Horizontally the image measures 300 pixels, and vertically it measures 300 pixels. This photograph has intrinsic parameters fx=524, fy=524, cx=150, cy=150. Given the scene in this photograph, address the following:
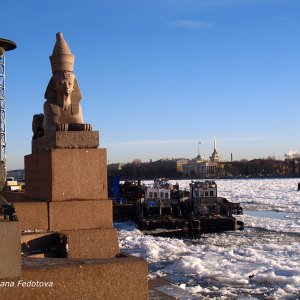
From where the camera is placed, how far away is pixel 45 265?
5027 mm

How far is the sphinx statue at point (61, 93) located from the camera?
9000mm

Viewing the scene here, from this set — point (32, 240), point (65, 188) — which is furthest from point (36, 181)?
point (32, 240)

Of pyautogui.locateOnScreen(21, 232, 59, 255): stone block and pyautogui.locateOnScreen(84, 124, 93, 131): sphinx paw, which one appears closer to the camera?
pyautogui.locateOnScreen(21, 232, 59, 255): stone block

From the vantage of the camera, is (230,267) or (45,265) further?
(230,267)

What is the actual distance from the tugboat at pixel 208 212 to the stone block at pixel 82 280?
58.6 feet

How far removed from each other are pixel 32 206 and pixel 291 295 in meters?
4.63

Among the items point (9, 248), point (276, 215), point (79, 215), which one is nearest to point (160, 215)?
point (276, 215)

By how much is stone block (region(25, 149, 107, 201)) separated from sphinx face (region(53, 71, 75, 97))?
4.43 feet

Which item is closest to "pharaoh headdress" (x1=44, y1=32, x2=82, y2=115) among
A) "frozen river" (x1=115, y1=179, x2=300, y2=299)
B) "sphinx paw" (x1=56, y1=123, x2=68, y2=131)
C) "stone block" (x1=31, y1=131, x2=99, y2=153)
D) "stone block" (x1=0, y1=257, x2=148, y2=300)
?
"sphinx paw" (x1=56, y1=123, x2=68, y2=131)

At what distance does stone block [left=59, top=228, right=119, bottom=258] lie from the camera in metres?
7.47

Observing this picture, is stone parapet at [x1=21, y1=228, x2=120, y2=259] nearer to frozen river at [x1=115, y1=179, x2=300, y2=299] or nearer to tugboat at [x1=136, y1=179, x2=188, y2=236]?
frozen river at [x1=115, y1=179, x2=300, y2=299]

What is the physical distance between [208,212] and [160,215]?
9.15 feet

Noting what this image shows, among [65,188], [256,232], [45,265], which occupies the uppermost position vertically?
[65,188]

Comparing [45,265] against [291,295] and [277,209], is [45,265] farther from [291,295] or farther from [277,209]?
[277,209]
